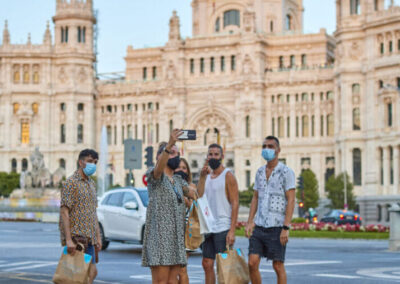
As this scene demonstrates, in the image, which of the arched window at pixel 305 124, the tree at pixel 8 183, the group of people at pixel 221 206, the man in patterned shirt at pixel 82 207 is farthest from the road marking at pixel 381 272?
the tree at pixel 8 183

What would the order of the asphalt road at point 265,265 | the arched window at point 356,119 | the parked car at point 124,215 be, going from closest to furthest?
the asphalt road at point 265,265 < the parked car at point 124,215 < the arched window at point 356,119

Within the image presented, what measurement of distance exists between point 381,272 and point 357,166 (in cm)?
6047

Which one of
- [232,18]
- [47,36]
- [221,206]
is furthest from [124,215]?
[232,18]

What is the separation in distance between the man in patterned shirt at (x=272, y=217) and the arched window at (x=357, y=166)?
65.6 meters

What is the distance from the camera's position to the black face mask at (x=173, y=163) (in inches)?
443

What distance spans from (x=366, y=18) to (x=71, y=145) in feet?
117

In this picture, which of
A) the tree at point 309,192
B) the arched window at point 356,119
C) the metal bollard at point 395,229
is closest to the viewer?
the metal bollard at point 395,229

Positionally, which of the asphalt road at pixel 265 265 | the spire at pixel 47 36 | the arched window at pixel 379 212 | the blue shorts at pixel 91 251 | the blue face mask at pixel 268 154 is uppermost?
the spire at pixel 47 36

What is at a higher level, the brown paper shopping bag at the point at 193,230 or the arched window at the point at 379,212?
the brown paper shopping bag at the point at 193,230

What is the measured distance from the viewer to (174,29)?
89.9 metres

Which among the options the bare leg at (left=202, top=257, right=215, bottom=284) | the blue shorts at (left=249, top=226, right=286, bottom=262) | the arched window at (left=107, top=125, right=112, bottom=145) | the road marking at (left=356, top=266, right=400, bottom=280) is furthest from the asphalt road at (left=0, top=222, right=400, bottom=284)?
the arched window at (left=107, top=125, right=112, bottom=145)

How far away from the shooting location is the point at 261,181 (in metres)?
12.5

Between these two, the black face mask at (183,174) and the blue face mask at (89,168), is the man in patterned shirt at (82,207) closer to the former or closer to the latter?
the blue face mask at (89,168)

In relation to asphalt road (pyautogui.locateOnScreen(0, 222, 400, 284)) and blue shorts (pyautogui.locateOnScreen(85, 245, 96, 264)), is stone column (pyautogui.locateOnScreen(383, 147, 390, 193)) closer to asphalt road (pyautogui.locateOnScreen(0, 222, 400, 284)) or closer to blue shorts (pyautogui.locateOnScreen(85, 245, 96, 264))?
asphalt road (pyautogui.locateOnScreen(0, 222, 400, 284))
